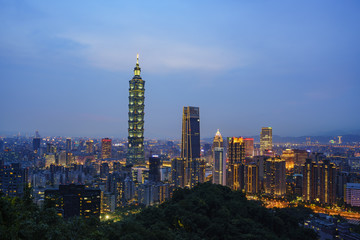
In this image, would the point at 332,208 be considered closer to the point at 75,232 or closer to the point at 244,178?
the point at 244,178

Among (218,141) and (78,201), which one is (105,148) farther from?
(78,201)

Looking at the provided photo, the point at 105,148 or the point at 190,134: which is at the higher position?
the point at 190,134

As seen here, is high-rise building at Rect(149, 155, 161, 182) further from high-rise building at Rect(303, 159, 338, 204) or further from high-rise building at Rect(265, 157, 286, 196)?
high-rise building at Rect(303, 159, 338, 204)

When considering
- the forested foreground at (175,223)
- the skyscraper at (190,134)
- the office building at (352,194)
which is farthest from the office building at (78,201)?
the skyscraper at (190,134)

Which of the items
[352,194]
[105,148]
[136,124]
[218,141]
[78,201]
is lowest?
[352,194]

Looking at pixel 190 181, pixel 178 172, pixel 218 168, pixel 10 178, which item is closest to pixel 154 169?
pixel 178 172

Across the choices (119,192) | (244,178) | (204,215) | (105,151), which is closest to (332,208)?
(244,178)
